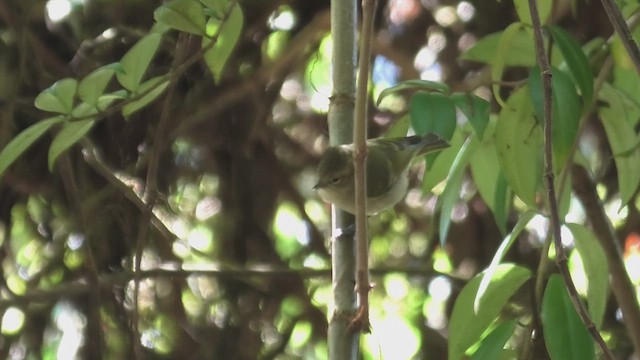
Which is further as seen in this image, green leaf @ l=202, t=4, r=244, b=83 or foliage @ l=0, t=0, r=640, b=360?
foliage @ l=0, t=0, r=640, b=360

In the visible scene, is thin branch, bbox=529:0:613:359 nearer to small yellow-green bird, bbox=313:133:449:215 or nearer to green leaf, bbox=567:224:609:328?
green leaf, bbox=567:224:609:328

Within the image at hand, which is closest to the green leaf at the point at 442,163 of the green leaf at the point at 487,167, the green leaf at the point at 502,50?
the green leaf at the point at 487,167

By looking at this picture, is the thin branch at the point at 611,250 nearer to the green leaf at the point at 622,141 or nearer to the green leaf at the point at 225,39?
the green leaf at the point at 622,141

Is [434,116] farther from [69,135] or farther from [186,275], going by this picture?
[186,275]

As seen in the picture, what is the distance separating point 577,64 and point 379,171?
799 mm

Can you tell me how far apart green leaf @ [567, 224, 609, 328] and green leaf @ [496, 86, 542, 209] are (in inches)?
2.3

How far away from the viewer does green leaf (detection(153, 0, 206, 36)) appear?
90cm

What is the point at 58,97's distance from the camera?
37.8 inches

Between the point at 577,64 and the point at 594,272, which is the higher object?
the point at 577,64

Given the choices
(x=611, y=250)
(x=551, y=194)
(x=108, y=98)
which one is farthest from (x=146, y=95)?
(x=611, y=250)

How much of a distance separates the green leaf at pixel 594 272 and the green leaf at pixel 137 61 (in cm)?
48

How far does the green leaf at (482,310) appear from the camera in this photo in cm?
85

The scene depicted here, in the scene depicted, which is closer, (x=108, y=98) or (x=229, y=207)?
(x=108, y=98)

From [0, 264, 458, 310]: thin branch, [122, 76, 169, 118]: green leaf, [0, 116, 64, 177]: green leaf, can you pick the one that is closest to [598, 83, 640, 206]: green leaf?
[122, 76, 169, 118]: green leaf
